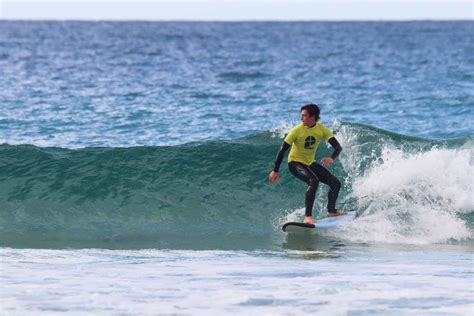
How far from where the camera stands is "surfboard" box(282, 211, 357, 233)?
11.8 metres

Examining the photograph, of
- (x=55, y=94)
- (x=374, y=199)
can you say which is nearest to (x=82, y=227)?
(x=374, y=199)

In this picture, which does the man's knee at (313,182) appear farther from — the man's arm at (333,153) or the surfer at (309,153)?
the man's arm at (333,153)

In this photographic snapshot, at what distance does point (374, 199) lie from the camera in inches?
530

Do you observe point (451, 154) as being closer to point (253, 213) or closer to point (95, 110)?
point (253, 213)

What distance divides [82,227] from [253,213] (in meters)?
2.65

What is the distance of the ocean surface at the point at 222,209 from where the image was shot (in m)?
8.11

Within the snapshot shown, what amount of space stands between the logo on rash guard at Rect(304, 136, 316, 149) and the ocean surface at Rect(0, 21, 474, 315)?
1.21 m

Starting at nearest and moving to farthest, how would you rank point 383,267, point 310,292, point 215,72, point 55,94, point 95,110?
point 310,292 < point 383,267 < point 95,110 < point 55,94 < point 215,72

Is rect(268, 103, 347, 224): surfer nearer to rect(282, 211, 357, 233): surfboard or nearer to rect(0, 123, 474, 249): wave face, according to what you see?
rect(282, 211, 357, 233): surfboard

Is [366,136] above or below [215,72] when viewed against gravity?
below

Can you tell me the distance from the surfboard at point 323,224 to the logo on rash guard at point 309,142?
101 centimetres

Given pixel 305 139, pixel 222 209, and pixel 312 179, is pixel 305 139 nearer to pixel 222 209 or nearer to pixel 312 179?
pixel 312 179

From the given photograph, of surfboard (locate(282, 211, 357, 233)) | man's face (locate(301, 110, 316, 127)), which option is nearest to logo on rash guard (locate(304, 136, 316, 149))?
man's face (locate(301, 110, 316, 127))

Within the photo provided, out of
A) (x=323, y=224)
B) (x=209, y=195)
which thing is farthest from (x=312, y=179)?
(x=209, y=195)
